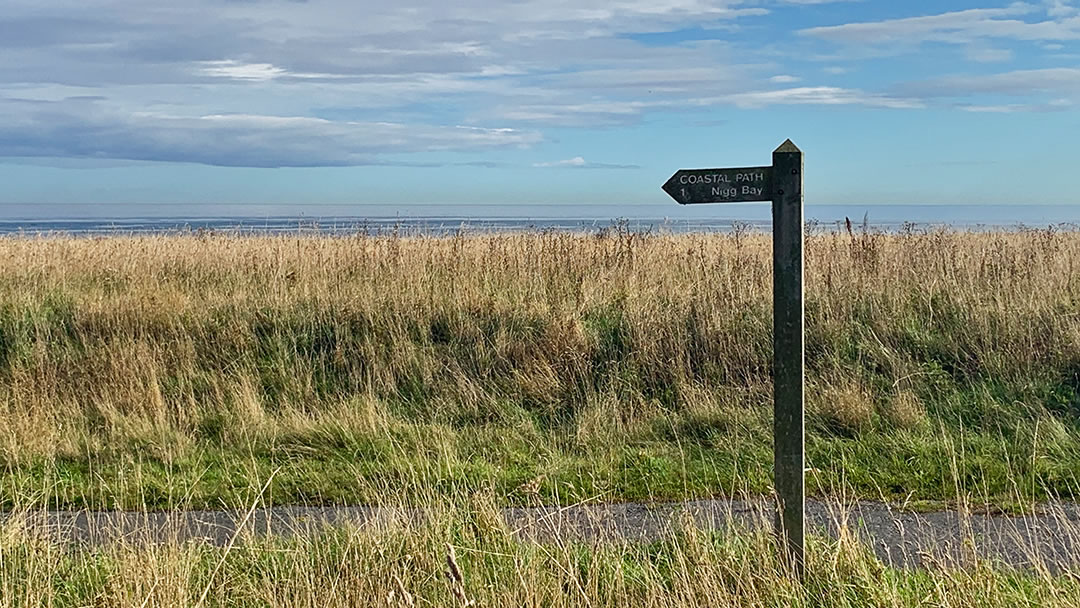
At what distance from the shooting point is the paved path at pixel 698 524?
16.0 feet

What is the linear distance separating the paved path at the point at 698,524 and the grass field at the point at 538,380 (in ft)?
0.71

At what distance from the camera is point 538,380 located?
28.8 ft

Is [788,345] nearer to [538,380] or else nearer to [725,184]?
[725,184]

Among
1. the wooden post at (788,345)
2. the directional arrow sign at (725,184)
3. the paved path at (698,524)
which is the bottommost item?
the paved path at (698,524)

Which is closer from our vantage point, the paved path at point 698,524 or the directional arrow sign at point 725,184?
the directional arrow sign at point 725,184

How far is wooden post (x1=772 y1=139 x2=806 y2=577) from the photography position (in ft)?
14.1

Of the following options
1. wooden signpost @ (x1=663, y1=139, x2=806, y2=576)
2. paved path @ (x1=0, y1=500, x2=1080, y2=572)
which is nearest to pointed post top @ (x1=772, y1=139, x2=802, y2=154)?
wooden signpost @ (x1=663, y1=139, x2=806, y2=576)

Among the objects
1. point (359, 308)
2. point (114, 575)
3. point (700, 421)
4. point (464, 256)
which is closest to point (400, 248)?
point (464, 256)

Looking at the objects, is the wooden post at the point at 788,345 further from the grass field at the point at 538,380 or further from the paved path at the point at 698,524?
the grass field at the point at 538,380

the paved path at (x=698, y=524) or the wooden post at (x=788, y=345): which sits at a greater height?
the wooden post at (x=788, y=345)

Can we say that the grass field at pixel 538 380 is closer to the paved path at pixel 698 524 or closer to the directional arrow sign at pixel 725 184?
the paved path at pixel 698 524

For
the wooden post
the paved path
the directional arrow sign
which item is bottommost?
the paved path

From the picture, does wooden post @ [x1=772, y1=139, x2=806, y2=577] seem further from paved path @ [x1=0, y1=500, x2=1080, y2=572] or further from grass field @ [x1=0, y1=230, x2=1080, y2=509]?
grass field @ [x1=0, y1=230, x2=1080, y2=509]

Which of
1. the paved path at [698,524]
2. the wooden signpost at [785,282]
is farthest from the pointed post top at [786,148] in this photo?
the paved path at [698,524]
